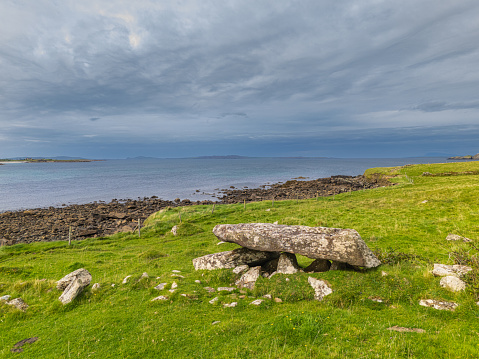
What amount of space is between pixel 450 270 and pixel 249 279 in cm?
955

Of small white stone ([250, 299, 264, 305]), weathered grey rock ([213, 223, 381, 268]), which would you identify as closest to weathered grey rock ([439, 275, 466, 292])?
weathered grey rock ([213, 223, 381, 268])

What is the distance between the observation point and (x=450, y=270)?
10.9 metres

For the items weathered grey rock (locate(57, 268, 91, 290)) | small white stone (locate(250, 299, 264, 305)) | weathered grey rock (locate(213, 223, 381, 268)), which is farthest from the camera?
weathered grey rock (locate(57, 268, 91, 290))

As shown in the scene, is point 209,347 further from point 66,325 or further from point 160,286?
point 66,325

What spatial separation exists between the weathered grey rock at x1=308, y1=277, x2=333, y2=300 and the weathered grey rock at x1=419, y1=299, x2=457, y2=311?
3.46 meters

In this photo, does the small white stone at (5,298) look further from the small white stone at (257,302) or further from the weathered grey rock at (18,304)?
the small white stone at (257,302)

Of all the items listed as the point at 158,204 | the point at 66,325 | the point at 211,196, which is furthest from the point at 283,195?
the point at 66,325

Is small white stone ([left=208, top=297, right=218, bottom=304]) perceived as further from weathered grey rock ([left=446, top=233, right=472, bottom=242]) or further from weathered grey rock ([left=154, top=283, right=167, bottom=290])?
weathered grey rock ([left=446, top=233, right=472, bottom=242])

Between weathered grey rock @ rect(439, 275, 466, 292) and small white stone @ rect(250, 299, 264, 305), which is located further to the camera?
small white stone @ rect(250, 299, 264, 305)

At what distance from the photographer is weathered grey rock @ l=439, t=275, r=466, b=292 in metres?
9.53

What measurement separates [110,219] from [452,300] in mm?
53954

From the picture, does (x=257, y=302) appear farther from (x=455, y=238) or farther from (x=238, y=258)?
(x=455, y=238)

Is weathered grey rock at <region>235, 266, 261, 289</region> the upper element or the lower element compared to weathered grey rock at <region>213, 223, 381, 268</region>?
lower

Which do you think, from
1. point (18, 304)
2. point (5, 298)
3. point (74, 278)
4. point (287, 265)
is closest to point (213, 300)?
point (287, 265)
